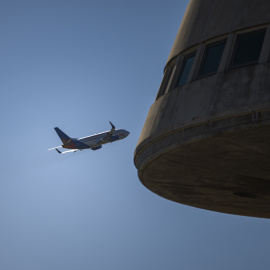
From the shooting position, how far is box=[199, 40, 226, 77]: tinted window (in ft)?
61.2

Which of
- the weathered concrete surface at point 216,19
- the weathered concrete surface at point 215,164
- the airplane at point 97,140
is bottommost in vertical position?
the weathered concrete surface at point 215,164

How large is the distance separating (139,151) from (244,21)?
233 inches

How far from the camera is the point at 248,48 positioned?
59.0 feet

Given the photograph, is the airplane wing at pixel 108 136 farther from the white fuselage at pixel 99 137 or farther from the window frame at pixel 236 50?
the window frame at pixel 236 50

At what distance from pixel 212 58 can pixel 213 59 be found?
79mm

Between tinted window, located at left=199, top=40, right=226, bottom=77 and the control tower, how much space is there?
35 millimetres

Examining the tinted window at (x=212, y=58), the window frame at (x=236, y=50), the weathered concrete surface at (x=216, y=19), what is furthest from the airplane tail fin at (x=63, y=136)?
the window frame at (x=236, y=50)

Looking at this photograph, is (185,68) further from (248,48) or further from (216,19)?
(248,48)

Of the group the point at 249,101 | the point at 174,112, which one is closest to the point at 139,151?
the point at 174,112

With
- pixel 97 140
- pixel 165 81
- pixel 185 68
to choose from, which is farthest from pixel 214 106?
pixel 97 140

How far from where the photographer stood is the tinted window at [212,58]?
1866cm

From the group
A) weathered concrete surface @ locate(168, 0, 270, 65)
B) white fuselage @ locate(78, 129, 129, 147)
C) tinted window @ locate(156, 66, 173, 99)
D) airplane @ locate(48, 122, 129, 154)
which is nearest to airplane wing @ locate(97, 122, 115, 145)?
airplane @ locate(48, 122, 129, 154)

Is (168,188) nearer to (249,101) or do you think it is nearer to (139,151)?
(139,151)

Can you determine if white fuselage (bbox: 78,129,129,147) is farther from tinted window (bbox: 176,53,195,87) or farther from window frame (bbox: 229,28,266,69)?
window frame (bbox: 229,28,266,69)
